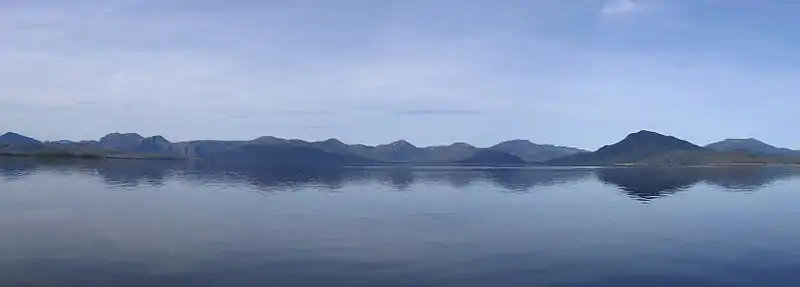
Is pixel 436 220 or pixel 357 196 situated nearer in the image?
pixel 436 220

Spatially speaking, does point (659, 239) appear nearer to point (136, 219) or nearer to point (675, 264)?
point (675, 264)

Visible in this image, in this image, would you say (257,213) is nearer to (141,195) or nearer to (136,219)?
(136,219)

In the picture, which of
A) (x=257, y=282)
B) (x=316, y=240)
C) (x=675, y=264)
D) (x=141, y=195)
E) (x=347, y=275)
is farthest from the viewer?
(x=141, y=195)

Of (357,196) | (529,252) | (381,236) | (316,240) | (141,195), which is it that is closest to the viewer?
(529,252)

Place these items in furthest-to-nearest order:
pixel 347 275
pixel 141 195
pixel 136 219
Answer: pixel 141 195, pixel 136 219, pixel 347 275

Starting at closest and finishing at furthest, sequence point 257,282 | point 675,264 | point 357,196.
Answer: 1. point 257,282
2. point 675,264
3. point 357,196

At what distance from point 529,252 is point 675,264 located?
25.4 ft

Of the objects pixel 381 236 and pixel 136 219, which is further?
pixel 136 219

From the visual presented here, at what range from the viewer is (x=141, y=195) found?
253ft

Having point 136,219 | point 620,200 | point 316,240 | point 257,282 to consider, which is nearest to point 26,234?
point 136,219

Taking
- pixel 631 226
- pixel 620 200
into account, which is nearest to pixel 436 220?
pixel 631 226

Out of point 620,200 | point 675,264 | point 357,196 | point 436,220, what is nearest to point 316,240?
point 436,220

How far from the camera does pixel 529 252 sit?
1465 inches

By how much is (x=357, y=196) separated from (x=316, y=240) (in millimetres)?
42663
